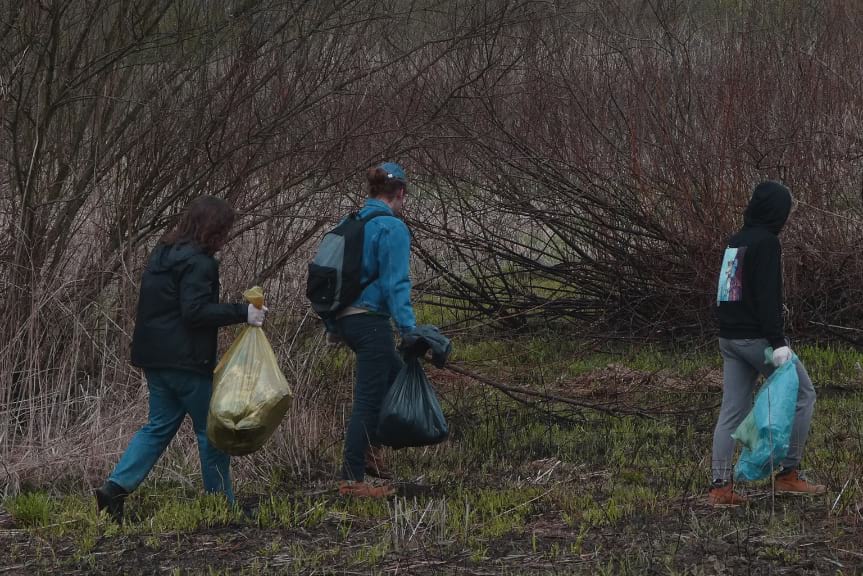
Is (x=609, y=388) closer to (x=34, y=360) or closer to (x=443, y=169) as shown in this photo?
(x=443, y=169)

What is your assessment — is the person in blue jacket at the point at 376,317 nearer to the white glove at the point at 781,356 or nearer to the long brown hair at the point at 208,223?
the long brown hair at the point at 208,223

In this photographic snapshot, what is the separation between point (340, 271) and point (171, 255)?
31.3 inches

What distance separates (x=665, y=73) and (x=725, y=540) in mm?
6898

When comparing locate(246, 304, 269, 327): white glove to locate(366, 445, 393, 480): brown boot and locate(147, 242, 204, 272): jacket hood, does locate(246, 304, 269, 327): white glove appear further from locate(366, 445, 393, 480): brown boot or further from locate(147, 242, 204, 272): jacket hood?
locate(366, 445, 393, 480): brown boot

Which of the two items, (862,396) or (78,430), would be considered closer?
(78,430)

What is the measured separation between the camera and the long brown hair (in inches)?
212

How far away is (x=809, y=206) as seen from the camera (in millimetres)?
9906

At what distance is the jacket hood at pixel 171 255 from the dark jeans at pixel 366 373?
0.86 meters

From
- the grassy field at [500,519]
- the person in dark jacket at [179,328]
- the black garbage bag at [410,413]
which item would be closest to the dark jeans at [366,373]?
the black garbage bag at [410,413]

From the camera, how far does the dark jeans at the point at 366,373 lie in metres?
5.94

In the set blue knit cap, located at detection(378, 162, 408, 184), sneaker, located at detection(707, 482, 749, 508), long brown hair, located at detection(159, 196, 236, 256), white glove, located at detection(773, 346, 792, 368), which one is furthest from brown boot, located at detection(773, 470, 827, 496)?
long brown hair, located at detection(159, 196, 236, 256)

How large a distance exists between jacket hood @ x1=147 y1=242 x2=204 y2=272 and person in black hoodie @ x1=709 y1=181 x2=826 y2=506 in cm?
230

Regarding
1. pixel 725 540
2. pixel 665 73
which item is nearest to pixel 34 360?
pixel 725 540

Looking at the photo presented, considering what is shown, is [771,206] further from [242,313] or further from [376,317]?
[242,313]
